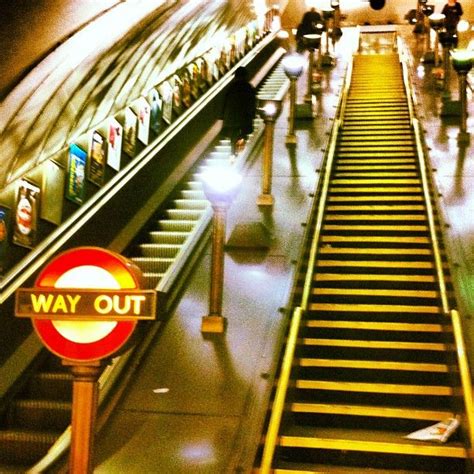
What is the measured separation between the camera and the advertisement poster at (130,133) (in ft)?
33.5

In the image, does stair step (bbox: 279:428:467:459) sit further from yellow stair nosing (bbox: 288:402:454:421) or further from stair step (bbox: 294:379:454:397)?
stair step (bbox: 294:379:454:397)

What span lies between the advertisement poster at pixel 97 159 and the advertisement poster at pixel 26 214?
1399 millimetres

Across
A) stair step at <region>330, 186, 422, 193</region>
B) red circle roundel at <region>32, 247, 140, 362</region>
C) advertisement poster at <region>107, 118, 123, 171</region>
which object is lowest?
stair step at <region>330, 186, 422, 193</region>

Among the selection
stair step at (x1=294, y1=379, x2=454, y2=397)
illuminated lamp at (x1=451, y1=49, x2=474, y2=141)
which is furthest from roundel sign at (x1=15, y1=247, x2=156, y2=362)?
illuminated lamp at (x1=451, y1=49, x2=474, y2=141)

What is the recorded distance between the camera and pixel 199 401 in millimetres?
5316

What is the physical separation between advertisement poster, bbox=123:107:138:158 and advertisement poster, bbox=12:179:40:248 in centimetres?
279

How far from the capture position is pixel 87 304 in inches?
96.3

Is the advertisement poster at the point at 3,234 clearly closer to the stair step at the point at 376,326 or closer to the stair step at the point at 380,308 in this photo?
the stair step at the point at 376,326

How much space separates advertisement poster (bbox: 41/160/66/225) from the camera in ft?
25.4

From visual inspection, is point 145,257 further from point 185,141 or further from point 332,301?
point 185,141

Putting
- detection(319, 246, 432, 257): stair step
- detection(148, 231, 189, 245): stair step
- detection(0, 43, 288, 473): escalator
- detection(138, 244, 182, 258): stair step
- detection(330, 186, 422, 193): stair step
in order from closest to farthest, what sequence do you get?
detection(0, 43, 288, 473): escalator
detection(319, 246, 432, 257): stair step
detection(138, 244, 182, 258): stair step
detection(148, 231, 189, 245): stair step
detection(330, 186, 422, 193): stair step

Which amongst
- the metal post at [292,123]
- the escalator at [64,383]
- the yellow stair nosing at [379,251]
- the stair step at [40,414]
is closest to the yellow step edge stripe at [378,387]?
the escalator at [64,383]

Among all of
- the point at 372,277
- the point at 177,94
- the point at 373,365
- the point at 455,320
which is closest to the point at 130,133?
the point at 177,94

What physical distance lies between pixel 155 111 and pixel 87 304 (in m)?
9.45
